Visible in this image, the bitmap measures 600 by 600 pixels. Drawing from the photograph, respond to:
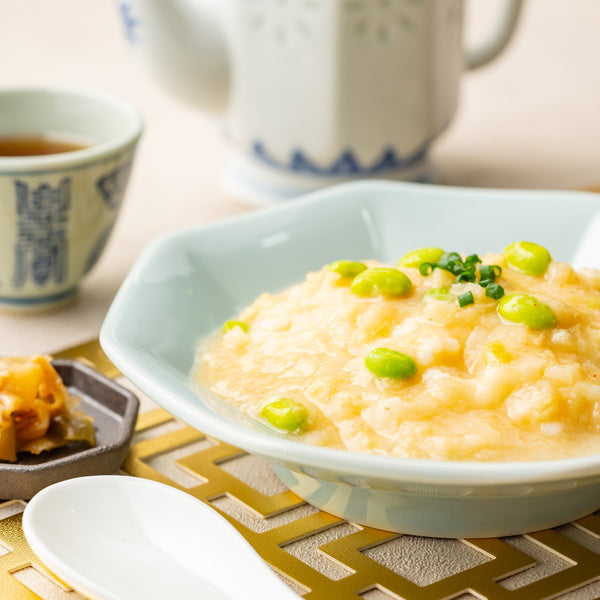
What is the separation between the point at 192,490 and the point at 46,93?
5.28 feet

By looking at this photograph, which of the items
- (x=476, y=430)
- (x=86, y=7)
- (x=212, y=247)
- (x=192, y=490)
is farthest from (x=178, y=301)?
(x=86, y=7)

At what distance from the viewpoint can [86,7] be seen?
5938 mm

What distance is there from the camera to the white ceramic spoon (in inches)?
67.7

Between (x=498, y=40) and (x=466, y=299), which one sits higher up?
(x=498, y=40)

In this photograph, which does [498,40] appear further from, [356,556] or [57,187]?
[356,556]

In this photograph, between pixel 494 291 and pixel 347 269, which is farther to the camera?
pixel 347 269

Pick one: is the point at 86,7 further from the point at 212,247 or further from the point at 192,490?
the point at 192,490

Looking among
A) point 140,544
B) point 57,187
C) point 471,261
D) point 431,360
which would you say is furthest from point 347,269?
point 57,187

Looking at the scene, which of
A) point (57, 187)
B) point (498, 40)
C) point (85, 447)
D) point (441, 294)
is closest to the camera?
point (441, 294)

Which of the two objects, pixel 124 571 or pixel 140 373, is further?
pixel 140 373

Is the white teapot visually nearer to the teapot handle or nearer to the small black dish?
the teapot handle

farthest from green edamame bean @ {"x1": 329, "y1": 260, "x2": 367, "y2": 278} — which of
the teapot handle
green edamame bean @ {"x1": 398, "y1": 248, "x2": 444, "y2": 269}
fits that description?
the teapot handle

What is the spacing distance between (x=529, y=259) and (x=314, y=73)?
1.30 m

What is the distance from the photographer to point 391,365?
191 cm
